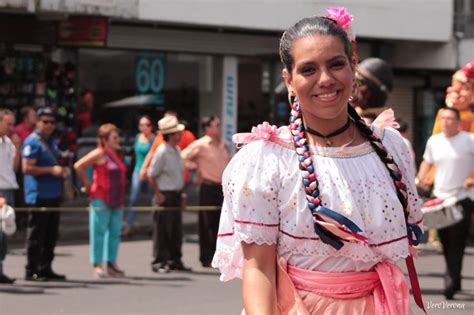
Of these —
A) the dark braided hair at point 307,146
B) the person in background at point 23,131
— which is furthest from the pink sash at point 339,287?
the person in background at point 23,131

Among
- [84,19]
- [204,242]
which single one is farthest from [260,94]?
[204,242]

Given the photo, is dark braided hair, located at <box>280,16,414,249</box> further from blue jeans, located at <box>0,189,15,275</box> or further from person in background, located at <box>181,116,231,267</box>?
person in background, located at <box>181,116,231,267</box>

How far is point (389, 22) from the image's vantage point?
25.9 meters

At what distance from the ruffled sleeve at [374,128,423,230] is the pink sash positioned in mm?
304

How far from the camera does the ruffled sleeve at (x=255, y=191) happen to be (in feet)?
13.0

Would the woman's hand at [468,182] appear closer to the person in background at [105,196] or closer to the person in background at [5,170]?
the person in background at [105,196]

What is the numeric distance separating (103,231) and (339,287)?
30.4ft

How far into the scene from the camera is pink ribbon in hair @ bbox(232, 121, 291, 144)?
13.3ft

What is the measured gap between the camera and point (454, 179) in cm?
1152

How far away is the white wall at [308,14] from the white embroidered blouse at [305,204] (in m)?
17.2

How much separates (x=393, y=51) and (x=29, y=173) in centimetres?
1678

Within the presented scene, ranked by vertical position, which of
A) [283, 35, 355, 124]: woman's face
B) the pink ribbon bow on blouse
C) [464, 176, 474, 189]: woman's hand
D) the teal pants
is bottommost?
the teal pants

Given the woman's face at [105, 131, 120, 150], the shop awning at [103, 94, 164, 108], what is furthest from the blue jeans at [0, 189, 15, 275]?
the shop awning at [103, 94, 164, 108]

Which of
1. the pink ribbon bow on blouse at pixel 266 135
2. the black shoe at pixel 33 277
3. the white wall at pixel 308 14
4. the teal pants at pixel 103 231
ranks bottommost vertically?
the black shoe at pixel 33 277
